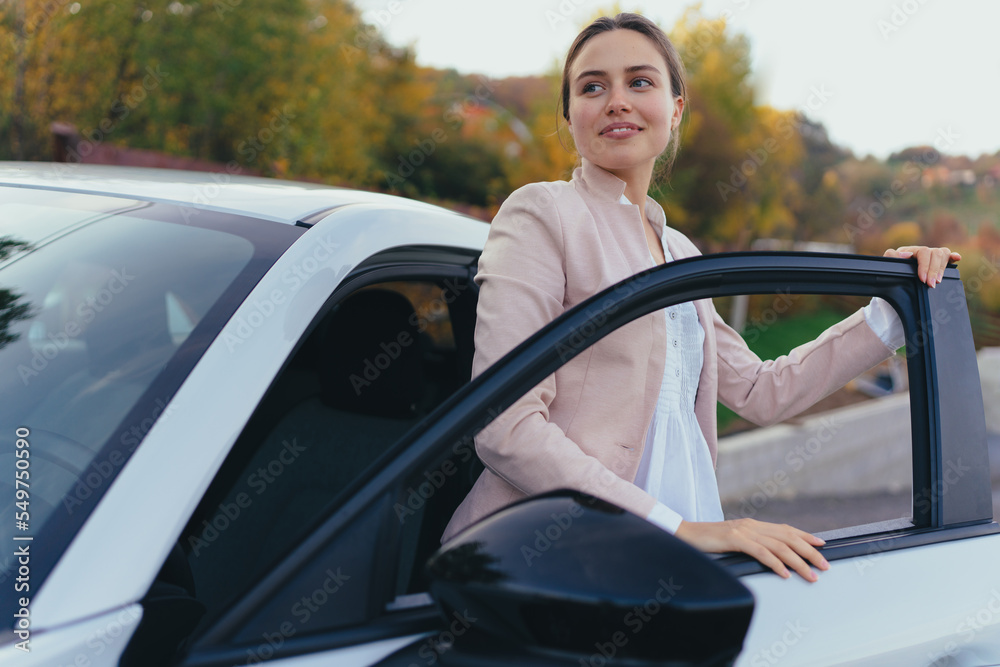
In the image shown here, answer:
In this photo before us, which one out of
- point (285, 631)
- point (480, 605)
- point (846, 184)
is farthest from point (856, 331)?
point (846, 184)

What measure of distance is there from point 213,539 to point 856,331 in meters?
1.60

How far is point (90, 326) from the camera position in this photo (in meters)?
1.37

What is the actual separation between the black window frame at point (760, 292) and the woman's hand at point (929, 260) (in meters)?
0.02

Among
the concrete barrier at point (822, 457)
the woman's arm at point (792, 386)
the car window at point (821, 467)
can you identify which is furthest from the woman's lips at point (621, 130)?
the concrete barrier at point (822, 457)

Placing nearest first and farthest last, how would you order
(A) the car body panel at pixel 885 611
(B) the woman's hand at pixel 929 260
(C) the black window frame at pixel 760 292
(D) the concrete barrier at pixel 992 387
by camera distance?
(C) the black window frame at pixel 760 292 < (A) the car body panel at pixel 885 611 < (B) the woman's hand at pixel 929 260 < (D) the concrete barrier at pixel 992 387

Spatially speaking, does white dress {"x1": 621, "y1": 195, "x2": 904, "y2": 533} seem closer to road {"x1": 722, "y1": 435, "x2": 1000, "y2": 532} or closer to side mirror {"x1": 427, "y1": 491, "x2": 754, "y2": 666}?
side mirror {"x1": 427, "y1": 491, "x2": 754, "y2": 666}

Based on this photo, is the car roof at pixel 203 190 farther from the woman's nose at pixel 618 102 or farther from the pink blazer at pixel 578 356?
the woman's nose at pixel 618 102

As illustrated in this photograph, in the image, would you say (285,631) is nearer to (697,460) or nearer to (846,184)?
(697,460)

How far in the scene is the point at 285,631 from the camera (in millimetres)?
1007

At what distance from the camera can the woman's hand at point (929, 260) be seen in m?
1.53

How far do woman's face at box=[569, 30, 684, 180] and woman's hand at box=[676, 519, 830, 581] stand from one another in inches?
31.2

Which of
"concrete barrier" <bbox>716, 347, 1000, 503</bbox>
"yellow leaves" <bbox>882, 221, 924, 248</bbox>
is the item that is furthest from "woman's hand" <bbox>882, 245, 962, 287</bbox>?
"yellow leaves" <bbox>882, 221, 924, 248</bbox>

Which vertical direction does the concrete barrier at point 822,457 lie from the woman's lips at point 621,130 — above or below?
below

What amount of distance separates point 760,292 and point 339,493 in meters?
0.78
